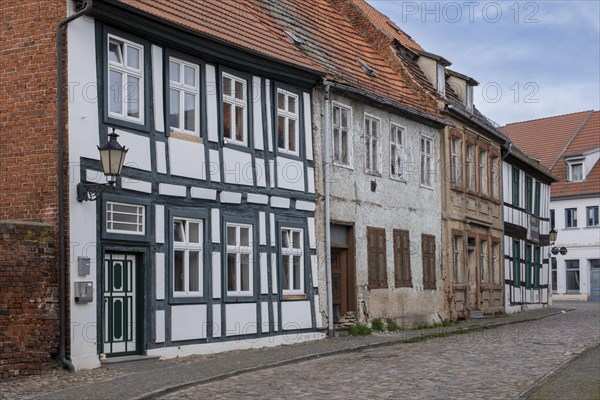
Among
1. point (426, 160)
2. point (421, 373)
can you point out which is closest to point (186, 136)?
point (421, 373)

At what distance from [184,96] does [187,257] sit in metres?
2.81

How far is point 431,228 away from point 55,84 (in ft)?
49.2

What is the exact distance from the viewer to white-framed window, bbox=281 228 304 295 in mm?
20652

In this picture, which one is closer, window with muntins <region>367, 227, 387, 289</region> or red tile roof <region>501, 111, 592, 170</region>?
window with muntins <region>367, 227, 387, 289</region>

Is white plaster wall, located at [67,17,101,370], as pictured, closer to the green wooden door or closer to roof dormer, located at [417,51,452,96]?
the green wooden door

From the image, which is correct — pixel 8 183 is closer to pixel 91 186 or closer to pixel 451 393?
pixel 91 186

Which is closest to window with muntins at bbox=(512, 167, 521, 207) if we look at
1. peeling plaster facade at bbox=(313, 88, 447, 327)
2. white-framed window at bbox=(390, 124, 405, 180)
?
peeling plaster facade at bbox=(313, 88, 447, 327)

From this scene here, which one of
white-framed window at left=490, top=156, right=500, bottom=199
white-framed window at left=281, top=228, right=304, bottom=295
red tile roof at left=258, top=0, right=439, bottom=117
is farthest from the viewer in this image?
white-framed window at left=490, top=156, right=500, bottom=199

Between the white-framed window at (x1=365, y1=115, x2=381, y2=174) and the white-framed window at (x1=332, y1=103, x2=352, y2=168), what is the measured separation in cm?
96

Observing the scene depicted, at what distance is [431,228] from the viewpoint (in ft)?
92.1

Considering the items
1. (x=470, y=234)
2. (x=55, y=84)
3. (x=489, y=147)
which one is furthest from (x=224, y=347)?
(x=489, y=147)

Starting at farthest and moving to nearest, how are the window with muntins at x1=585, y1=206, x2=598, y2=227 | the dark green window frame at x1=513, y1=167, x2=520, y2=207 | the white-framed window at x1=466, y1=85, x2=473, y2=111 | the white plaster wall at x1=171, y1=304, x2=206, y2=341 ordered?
1. the window with muntins at x1=585, y1=206, x2=598, y2=227
2. the dark green window frame at x1=513, y1=167, x2=520, y2=207
3. the white-framed window at x1=466, y1=85, x2=473, y2=111
4. the white plaster wall at x1=171, y1=304, x2=206, y2=341

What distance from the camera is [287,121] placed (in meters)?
21.0

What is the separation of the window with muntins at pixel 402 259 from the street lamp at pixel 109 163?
1198 centimetres
